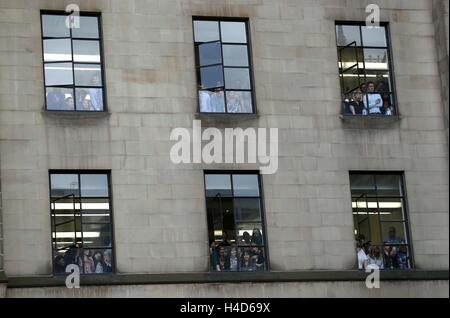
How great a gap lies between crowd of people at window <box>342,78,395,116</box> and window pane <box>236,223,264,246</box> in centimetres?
413

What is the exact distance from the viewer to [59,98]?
107 ft

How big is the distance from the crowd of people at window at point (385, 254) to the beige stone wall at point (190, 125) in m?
0.36

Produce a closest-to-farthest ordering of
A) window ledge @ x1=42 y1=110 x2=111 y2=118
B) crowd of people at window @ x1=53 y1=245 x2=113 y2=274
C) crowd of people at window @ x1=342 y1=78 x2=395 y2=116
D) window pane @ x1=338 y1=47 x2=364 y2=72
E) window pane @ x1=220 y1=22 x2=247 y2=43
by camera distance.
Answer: crowd of people at window @ x1=53 y1=245 x2=113 y2=274, window ledge @ x1=42 y1=110 x2=111 y2=118, window pane @ x1=220 y1=22 x2=247 y2=43, crowd of people at window @ x1=342 y1=78 x2=395 y2=116, window pane @ x1=338 y1=47 x2=364 y2=72

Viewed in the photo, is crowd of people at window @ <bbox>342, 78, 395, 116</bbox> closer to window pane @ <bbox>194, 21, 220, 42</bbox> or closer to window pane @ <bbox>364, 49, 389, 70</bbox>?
window pane @ <bbox>364, 49, 389, 70</bbox>

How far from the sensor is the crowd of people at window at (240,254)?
3244 centimetres

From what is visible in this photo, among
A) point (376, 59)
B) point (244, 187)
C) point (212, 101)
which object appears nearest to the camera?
point (244, 187)

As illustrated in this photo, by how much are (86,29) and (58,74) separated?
1.42 meters

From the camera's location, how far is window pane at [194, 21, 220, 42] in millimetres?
33844

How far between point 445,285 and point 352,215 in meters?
2.98

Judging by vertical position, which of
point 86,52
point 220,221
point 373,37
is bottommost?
point 220,221

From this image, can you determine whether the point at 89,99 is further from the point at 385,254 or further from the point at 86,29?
the point at 385,254

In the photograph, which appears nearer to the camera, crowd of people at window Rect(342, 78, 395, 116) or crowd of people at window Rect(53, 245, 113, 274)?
crowd of people at window Rect(53, 245, 113, 274)

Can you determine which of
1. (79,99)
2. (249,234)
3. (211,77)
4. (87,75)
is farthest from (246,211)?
(87,75)

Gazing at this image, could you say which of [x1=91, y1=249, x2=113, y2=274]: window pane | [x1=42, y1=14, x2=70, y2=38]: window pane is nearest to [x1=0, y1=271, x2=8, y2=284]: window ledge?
[x1=91, y1=249, x2=113, y2=274]: window pane
